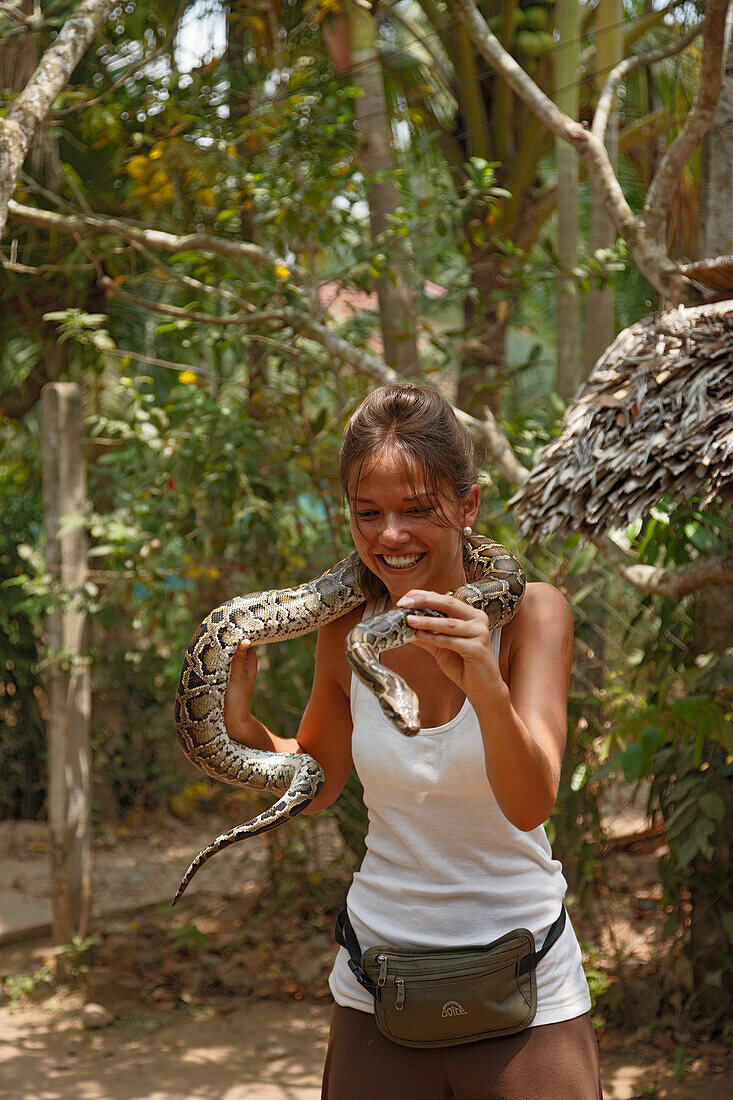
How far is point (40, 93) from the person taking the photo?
365cm

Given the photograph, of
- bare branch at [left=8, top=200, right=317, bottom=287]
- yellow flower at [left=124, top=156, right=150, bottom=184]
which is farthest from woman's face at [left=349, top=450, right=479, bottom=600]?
yellow flower at [left=124, top=156, right=150, bottom=184]

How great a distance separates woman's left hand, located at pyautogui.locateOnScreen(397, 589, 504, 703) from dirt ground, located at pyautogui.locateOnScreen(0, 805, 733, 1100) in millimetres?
→ 3692

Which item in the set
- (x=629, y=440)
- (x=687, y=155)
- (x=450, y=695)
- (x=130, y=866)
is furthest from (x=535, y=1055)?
(x=130, y=866)

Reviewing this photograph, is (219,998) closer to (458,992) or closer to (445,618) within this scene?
(458,992)

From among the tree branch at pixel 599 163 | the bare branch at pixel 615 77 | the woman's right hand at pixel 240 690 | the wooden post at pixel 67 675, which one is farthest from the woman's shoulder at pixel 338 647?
the wooden post at pixel 67 675

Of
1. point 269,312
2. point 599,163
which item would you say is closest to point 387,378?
point 269,312

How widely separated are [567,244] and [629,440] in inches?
119

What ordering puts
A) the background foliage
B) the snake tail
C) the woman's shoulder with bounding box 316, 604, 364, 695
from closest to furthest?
the snake tail → the woman's shoulder with bounding box 316, 604, 364, 695 → the background foliage

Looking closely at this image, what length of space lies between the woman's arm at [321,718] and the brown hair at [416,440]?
1.54 ft

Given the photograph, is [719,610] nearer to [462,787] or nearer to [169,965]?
[462,787]

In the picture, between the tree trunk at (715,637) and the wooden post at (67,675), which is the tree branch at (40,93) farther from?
the tree trunk at (715,637)

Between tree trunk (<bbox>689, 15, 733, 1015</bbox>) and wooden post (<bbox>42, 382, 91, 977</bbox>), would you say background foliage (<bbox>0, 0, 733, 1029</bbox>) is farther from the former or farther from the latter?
wooden post (<bbox>42, 382, 91, 977</bbox>)

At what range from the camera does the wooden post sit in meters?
6.00

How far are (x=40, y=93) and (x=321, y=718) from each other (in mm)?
2593
